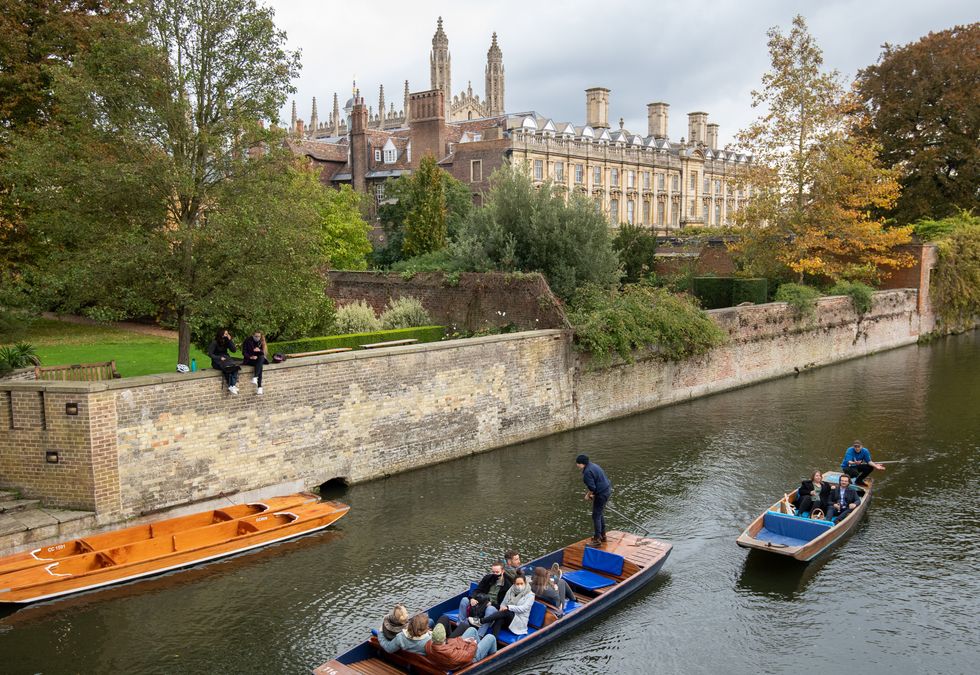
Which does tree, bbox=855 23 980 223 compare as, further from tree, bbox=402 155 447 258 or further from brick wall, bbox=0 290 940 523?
brick wall, bbox=0 290 940 523

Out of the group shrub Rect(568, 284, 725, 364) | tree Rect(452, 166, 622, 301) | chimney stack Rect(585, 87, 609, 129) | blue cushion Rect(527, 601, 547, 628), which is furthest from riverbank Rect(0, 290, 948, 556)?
chimney stack Rect(585, 87, 609, 129)

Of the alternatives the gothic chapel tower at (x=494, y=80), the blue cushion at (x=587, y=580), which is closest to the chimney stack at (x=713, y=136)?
the gothic chapel tower at (x=494, y=80)

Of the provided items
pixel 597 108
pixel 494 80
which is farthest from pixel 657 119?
pixel 494 80

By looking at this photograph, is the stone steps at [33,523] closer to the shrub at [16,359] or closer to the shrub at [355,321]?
the shrub at [16,359]

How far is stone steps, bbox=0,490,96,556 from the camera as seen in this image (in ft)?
39.1

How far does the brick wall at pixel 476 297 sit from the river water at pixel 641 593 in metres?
4.17

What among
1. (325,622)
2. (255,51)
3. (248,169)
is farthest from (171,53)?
(325,622)

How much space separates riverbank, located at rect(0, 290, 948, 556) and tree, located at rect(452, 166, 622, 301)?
3152mm

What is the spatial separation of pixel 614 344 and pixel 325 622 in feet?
42.3

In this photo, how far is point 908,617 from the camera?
36.2 feet

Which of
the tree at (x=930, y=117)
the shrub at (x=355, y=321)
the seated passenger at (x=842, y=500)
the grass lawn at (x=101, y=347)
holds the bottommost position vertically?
the seated passenger at (x=842, y=500)

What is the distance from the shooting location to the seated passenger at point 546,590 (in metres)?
10.5

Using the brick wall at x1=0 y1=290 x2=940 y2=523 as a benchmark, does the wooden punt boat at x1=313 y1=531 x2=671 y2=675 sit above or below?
below

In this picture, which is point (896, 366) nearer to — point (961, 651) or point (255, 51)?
point (961, 651)
